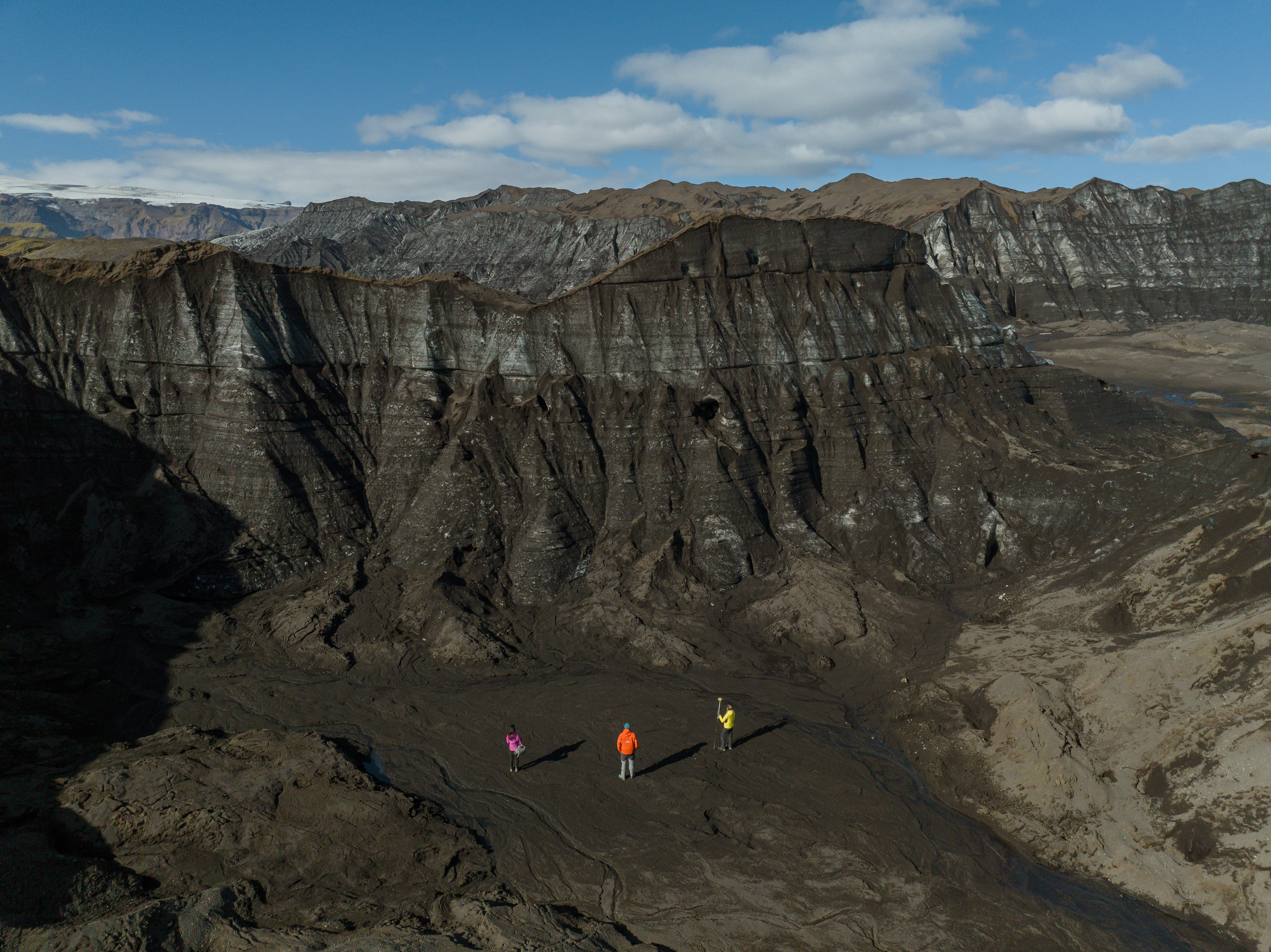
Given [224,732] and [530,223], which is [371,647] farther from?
[530,223]

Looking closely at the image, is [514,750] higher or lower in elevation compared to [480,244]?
lower

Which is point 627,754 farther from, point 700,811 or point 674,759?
point 700,811

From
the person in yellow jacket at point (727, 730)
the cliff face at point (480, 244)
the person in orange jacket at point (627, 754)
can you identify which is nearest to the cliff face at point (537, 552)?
the person in orange jacket at point (627, 754)

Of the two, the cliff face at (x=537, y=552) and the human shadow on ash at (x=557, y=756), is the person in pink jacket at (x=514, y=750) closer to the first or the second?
the human shadow on ash at (x=557, y=756)

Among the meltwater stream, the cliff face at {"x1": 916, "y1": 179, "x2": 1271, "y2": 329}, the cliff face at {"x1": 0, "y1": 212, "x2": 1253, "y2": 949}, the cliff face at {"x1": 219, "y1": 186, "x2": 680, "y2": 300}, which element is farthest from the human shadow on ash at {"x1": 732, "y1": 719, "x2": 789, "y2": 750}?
the cliff face at {"x1": 916, "y1": 179, "x2": 1271, "y2": 329}

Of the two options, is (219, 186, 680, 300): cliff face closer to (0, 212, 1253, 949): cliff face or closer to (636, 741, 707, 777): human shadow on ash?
(0, 212, 1253, 949): cliff face

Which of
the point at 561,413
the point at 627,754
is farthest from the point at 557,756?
the point at 561,413

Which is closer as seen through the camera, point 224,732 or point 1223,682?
point 1223,682

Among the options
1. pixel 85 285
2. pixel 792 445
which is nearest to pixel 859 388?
pixel 792 445
